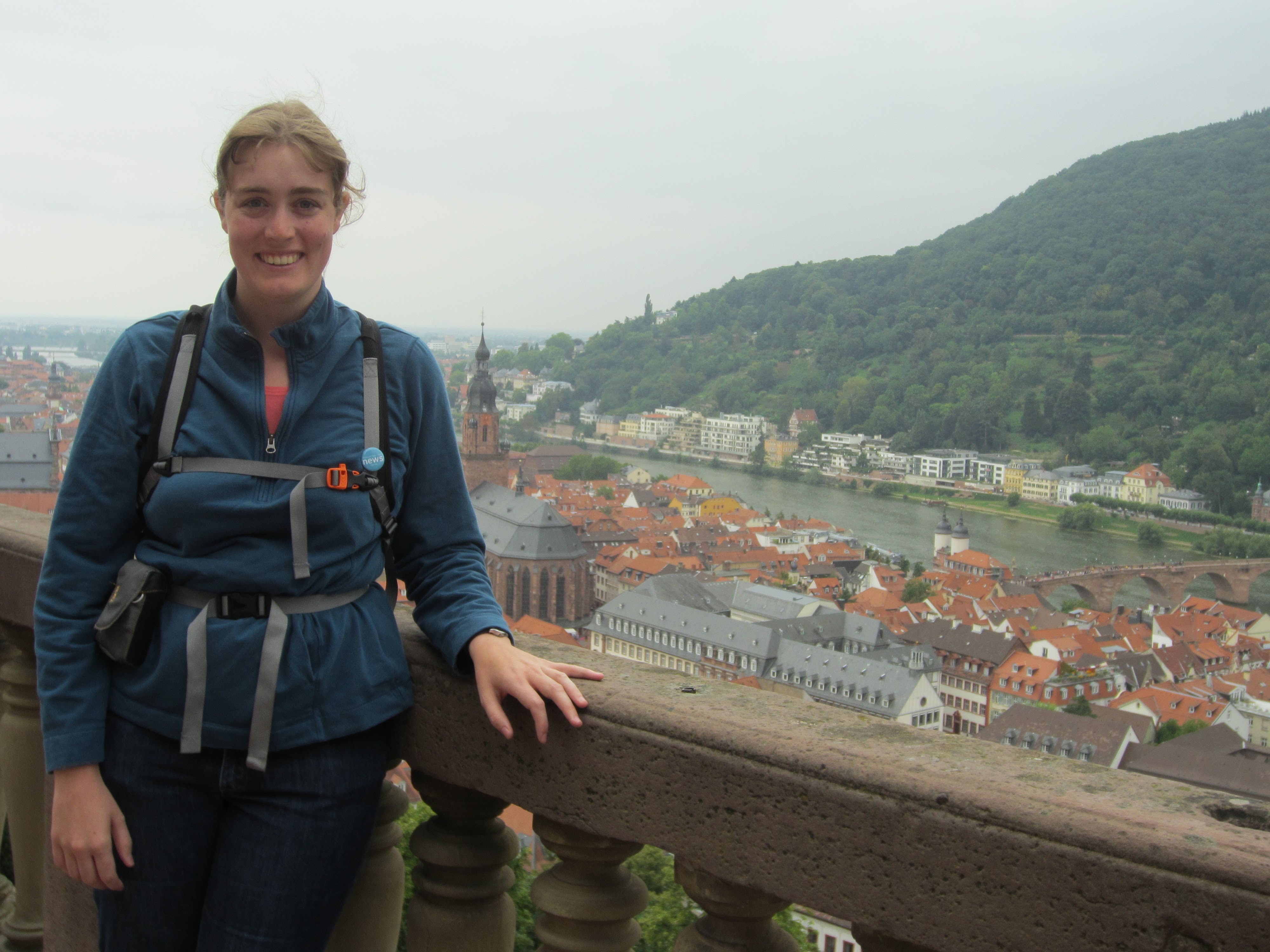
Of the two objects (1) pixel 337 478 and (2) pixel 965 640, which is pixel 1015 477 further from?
(1) pixel 337 478

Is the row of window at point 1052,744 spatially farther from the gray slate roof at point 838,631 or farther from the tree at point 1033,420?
the tree at point 1033,420

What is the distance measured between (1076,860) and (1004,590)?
26488mm

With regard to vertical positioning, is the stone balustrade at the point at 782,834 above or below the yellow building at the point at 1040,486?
above

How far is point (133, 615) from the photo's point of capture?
0.77m

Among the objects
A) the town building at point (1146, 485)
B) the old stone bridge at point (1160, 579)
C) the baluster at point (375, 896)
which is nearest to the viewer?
the baluster at point (375, 896)

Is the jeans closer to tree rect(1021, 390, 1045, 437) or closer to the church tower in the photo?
the church tower

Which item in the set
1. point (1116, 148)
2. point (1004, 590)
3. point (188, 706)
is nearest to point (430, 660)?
point (188, 706)

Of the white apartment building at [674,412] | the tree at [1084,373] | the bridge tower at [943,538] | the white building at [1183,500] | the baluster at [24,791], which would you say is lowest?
the bridge tower at [943,538]

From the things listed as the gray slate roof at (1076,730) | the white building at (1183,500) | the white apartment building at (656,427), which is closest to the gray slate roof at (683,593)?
the gray slate roof at (1076,730)

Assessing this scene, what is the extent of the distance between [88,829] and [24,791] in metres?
0.45

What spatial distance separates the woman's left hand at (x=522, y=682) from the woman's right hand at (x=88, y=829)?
9.4 inches

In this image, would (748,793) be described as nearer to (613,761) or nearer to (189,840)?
(613,761)

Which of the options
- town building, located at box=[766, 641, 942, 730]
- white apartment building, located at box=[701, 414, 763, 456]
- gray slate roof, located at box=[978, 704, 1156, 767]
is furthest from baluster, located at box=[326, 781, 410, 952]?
white apartment building, located at box=[701, 414, 763, 456]

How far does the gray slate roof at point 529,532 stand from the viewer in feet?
85.8
